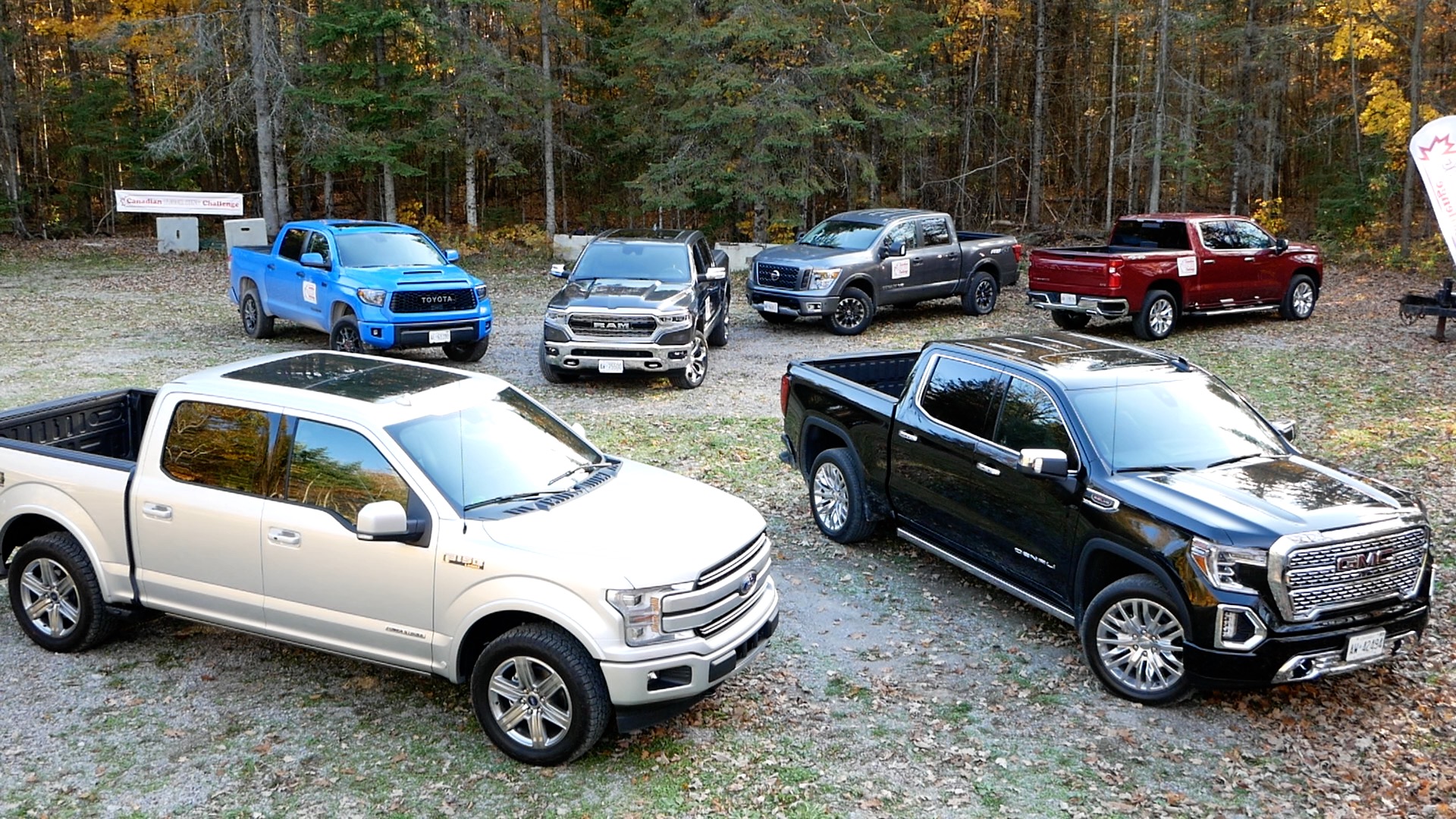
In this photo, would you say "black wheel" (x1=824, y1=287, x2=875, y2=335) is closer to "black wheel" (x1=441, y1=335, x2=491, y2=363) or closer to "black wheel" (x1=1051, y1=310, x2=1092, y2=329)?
"black wheel" (x1=1051, y1=310, x2=1092, y2=329)

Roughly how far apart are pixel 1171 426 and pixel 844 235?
12478mm

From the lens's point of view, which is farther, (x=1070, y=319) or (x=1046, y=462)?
(x=1070, y=319)

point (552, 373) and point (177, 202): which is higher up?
point (177, 202)

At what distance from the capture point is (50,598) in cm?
628

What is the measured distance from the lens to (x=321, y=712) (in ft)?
18.7

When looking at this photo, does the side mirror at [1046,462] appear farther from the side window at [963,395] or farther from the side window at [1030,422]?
the side window at [963,395]

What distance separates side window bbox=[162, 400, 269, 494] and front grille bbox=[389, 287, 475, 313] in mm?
8419

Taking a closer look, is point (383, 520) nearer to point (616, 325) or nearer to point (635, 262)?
point (616, 325)

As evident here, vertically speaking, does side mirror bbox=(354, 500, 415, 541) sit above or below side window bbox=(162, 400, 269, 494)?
below

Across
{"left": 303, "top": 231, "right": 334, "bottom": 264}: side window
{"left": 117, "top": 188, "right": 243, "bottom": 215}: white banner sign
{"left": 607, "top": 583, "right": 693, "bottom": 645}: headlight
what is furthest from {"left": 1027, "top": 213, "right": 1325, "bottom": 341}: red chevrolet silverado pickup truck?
{"left": 117, "top": 188, "right": 243, "bottom": 215}: white banner sign

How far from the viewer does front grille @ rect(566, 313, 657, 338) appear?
13203mm

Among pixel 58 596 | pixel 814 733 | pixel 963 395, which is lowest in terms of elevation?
pixel 814 733

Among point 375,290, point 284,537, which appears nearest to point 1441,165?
point 284,537

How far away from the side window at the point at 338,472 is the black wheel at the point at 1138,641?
3.63m
